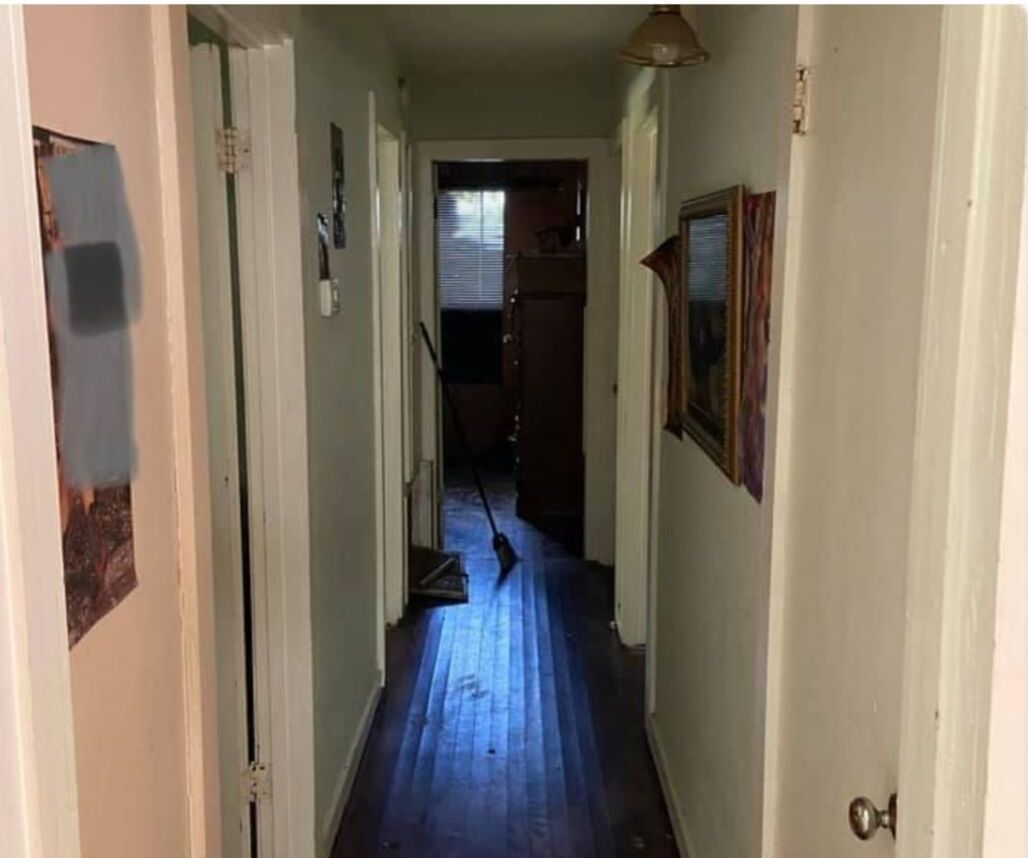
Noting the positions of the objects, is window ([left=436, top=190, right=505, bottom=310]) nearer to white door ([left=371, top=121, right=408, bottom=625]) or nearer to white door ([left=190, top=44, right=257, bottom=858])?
white door ([left=371, top=121, right=408, bottom=625])

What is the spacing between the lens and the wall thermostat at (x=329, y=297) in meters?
2.60

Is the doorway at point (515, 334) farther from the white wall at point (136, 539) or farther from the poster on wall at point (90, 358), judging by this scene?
the poster on wall at point (90, 358)

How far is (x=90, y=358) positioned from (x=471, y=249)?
7137 mm

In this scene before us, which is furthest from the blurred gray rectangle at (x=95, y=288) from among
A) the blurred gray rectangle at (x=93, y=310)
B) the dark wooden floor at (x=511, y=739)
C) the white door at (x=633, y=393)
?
the white door at (x=633, y=393)

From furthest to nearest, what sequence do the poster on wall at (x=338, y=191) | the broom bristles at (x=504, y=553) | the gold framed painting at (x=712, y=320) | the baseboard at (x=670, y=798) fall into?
the broom bristles at (x=504, y=553), the poster on wall at (x=338, y=191), the baseboard at (x=670, y=798), the gold framed painting at (x=712, y=320)

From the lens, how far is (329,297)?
2.64m

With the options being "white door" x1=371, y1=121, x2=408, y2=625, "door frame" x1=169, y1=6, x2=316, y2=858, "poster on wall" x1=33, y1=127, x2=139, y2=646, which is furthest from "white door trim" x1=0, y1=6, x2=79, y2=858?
"white door" x1=371, y1=121, x2=408, y2=625

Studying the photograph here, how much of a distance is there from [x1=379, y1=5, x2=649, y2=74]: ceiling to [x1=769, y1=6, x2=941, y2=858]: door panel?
6.78 ft

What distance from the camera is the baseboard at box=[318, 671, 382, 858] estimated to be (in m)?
2.70

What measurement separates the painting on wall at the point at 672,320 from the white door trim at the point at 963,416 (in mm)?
1917

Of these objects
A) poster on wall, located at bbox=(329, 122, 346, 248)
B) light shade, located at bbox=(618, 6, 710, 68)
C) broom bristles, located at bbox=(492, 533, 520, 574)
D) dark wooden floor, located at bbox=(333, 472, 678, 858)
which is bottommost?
dark wooden floor, located at bbox=(333, 472, 678, 858)

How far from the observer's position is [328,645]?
2.78 meters

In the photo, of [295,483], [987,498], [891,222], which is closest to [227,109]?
[295,483]

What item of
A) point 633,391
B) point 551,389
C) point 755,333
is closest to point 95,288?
point 755,333
